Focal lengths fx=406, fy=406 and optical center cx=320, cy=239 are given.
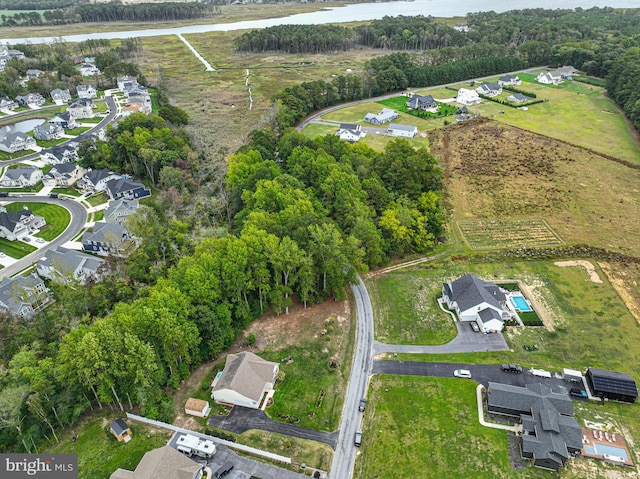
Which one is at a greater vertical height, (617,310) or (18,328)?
(18,328)

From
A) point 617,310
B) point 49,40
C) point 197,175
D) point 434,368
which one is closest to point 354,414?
point 434,368

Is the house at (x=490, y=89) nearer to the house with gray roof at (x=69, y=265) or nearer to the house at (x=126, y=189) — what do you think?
the house at (x=126, y=189)

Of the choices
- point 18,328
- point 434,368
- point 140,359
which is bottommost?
point 434,368

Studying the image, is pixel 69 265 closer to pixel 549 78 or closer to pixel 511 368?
pixel 511 368

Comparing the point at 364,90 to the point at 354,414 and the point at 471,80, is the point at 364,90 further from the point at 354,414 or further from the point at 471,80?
the point at 354,414

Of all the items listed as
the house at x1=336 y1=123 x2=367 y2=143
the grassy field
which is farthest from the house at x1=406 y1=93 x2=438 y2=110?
the grassy field

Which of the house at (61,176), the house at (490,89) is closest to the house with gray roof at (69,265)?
the house at (61,176)

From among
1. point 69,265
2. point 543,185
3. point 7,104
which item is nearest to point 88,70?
point 7,104
